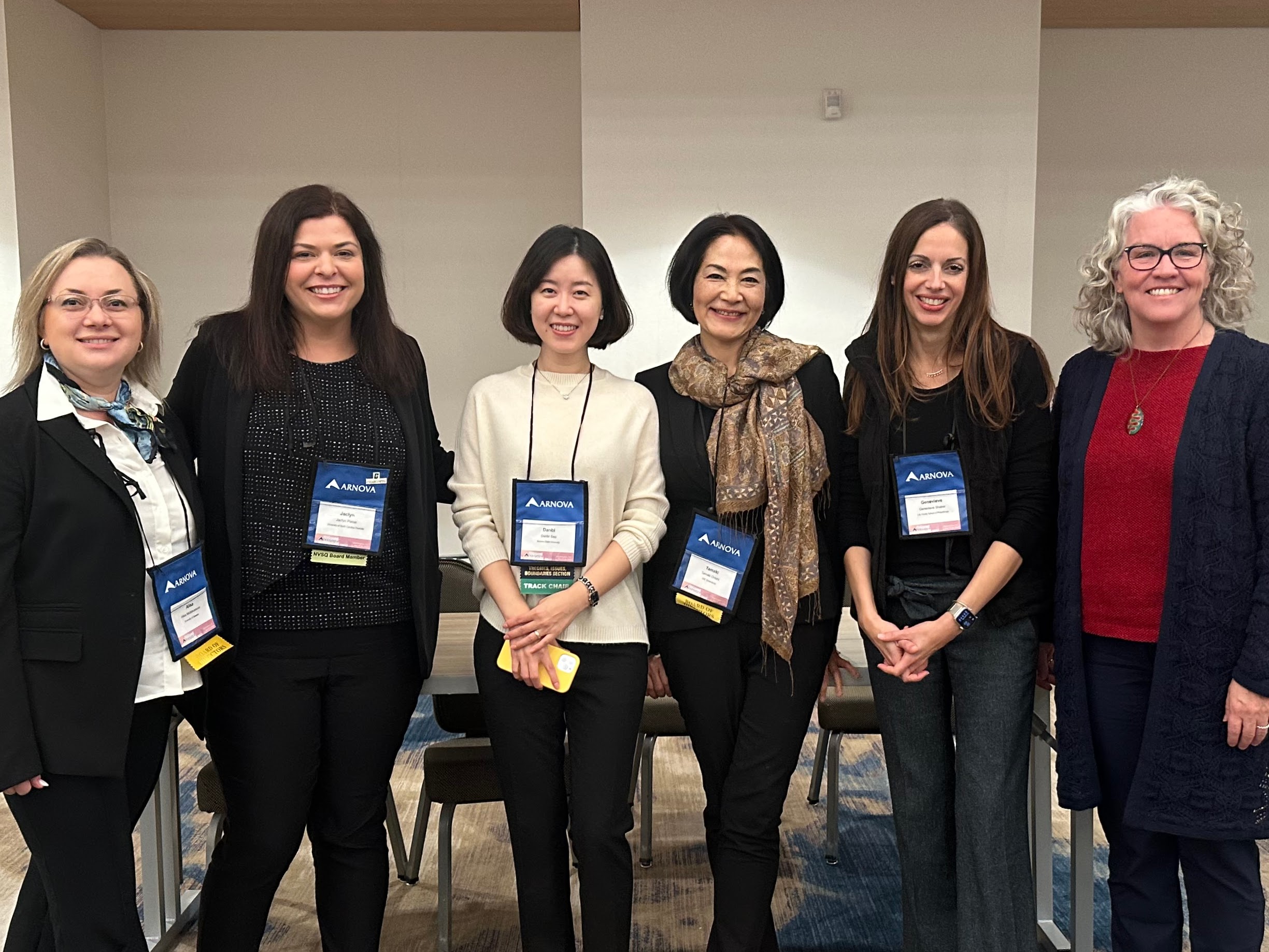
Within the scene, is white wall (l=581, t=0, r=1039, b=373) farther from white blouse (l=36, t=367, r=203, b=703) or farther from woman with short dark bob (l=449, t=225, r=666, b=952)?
white blouse (l=36, t=367, r=203, b=703)

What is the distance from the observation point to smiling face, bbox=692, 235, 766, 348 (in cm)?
207

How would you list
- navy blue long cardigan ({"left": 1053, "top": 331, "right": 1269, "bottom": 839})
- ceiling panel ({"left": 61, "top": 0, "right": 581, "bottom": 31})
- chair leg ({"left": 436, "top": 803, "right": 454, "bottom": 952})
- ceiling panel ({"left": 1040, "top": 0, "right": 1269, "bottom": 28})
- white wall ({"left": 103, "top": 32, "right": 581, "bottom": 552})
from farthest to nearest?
white wall ({"left": 103, "top": 32, "right": 581, "bottom": 552}), ceiling panel ({"left": 1040, "top": 0, "right": 1269, "bottom": 28}), ceiling panel ({"left": 61, "top": 0, "right": 581, "bottom": 31}), chair leg ({"left": 436, "top": 803, "right": 454, "bottom": 952}), navy blue long cardigan ({"left": 1053, "top": 331, "right": 1269, "bottom": 839})

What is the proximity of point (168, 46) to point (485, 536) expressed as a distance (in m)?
4.60

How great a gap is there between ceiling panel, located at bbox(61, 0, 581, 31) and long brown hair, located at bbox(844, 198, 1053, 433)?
11.1 feet

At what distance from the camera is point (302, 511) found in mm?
1893

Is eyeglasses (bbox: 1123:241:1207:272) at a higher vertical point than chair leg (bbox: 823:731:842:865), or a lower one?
higher

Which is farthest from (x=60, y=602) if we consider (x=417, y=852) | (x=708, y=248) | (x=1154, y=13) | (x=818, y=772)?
(x=1154, y=13)

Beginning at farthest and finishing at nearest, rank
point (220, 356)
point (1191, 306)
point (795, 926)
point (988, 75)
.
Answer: point (988, 75)
point (795, 926)
point (220, 356)
point (1191, 306)

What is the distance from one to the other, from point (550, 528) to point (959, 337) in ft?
2.97

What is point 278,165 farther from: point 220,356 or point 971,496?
point 971,496

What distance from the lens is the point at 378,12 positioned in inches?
194

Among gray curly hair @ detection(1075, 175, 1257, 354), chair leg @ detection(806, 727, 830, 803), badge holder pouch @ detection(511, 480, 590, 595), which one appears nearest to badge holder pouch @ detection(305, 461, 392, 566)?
badge holder pouch @ detection(511, 480, 590, 595)

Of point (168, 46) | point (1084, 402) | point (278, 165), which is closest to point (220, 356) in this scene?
point (1084, 402)

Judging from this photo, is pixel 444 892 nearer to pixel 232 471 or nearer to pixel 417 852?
pixel 417 852
